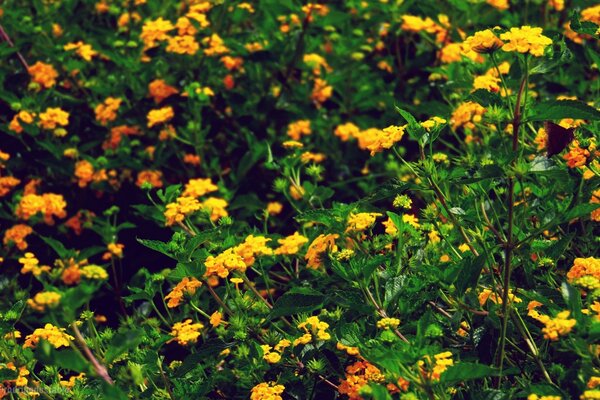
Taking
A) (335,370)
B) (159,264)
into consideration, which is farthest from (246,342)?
(159,264)

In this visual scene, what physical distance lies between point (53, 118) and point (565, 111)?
236 centimetres

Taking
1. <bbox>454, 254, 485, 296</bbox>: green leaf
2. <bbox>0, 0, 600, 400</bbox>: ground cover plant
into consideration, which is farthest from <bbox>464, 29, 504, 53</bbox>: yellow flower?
<bbox>454, 254, 485, 296</bbox>: green leaf

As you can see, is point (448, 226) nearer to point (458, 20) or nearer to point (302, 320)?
point (302, 320)

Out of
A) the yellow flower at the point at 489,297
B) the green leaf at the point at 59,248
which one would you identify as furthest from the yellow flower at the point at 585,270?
the green leaf at the point at 59,248

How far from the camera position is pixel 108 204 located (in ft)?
13.0

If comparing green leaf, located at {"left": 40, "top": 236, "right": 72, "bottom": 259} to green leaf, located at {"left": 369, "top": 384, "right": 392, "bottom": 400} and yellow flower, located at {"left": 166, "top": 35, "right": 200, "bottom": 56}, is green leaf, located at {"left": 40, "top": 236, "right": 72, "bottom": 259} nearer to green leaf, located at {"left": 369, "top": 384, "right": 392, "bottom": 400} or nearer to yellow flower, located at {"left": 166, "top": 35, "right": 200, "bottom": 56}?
yellow flower, located at {"left": 166, "top": 35, "right": 200, "bottom": 56}

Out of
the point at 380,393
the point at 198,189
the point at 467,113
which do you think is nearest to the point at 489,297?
the point at 380,393

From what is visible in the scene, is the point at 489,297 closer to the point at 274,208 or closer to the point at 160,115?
the point at 274,208

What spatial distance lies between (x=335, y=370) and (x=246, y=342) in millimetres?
261

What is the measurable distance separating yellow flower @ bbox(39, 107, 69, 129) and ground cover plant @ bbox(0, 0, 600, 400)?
10 millimetres

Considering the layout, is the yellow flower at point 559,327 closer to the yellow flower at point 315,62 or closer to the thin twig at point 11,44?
the yellow flower at point 315,62

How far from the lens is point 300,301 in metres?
2.32

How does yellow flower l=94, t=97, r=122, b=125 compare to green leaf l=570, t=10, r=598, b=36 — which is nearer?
green leaf l=570, t=10, r=598, b=36

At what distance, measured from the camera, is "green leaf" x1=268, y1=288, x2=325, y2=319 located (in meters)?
2.30
